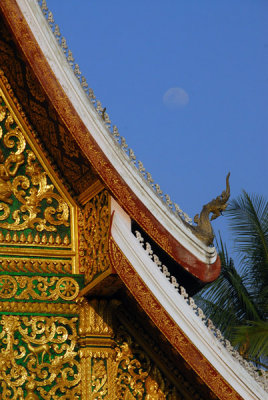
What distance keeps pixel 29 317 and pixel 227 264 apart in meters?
8.99

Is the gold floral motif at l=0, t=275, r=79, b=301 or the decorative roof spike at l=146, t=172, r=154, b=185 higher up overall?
the decorative roof spike at l=146, t=172, r=154, b=185

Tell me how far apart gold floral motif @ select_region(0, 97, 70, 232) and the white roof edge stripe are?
710mm

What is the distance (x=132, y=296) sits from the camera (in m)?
6.81

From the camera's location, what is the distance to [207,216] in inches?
286

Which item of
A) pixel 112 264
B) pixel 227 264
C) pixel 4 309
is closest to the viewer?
pixel 112 264

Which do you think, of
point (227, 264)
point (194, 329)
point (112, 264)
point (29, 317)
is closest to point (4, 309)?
point (29, 317)

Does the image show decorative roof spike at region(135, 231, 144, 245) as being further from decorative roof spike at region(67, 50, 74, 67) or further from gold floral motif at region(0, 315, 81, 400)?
decorative roof spike at region(67, 50, 74, 67)

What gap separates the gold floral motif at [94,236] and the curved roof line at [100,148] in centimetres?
23

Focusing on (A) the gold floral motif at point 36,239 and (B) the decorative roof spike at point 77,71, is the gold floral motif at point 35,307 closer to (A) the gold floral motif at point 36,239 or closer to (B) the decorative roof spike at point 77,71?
(A) the gold floral motif at point 36,239

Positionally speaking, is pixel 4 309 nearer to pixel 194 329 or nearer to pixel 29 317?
pixel 29 317

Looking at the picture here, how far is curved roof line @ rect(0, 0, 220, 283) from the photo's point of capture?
22.8 ft

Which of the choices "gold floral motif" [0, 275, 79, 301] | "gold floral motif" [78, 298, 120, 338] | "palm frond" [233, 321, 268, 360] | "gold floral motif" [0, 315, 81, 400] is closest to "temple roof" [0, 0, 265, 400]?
"gold floral motif" [78, 298, 120, 338]

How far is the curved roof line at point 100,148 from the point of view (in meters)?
6.95

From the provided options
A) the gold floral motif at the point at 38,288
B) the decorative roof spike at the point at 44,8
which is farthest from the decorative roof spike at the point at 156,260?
the decorative roof spike at the point at 44,8
